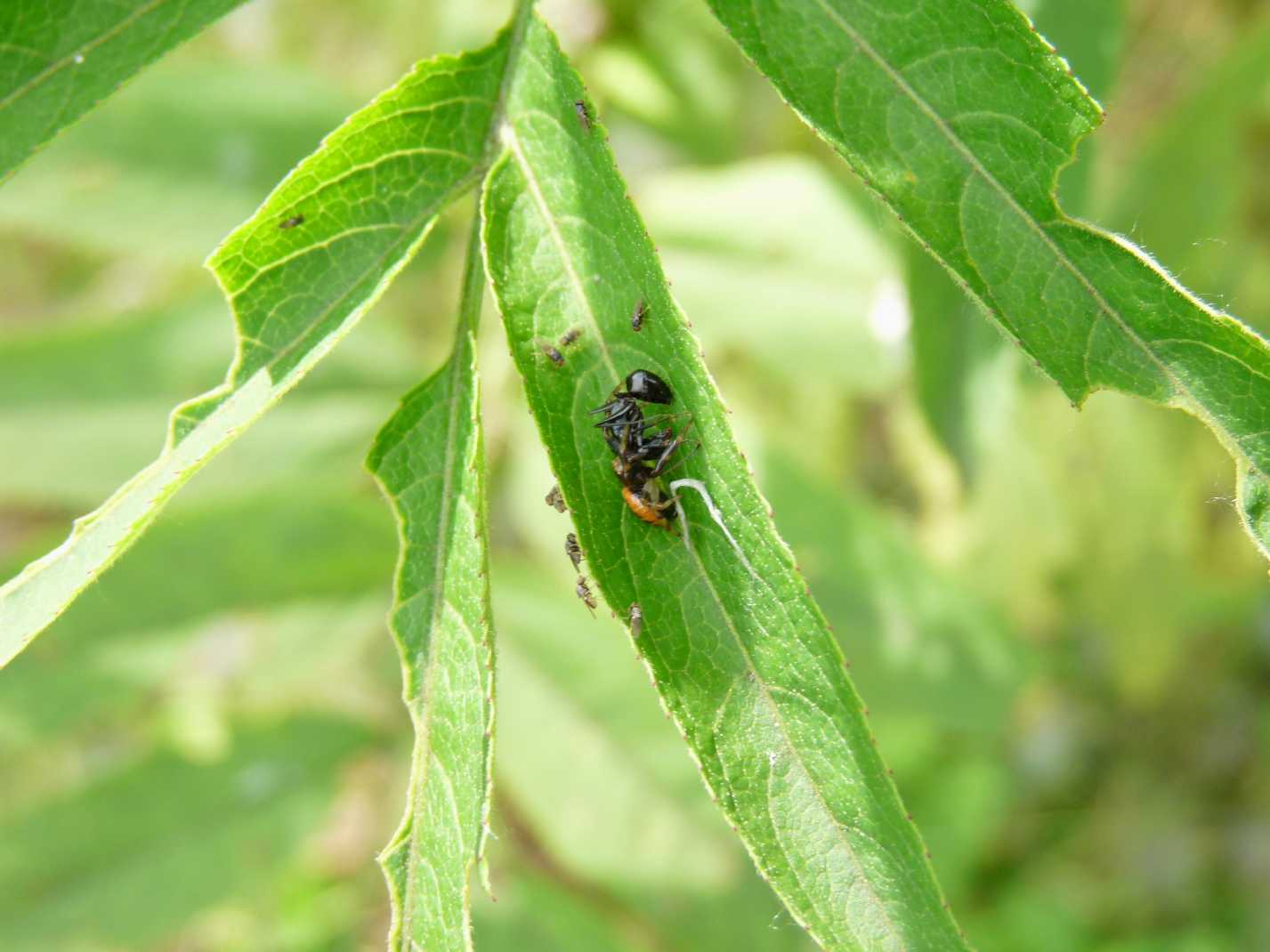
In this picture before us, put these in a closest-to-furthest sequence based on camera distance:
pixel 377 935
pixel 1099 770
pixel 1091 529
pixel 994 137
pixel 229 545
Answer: pixel 994 137
pixel 229 545
pixel 1091 529
pixel 377 935
pixel 1099 770

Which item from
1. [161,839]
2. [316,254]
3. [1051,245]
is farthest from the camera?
[161,839]

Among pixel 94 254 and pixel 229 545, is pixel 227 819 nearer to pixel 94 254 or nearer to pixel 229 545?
pixel 229 545

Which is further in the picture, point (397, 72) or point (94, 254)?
point (94, 254)

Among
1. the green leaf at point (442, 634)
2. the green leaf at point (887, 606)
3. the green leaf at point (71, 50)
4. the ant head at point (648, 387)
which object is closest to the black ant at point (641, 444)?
the ant head at point (648, 387)

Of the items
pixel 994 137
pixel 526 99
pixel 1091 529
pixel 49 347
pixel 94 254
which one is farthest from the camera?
pixel 94 254

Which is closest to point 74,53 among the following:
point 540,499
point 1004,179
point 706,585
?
point 706,585

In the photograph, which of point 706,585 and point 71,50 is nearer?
point 706,585

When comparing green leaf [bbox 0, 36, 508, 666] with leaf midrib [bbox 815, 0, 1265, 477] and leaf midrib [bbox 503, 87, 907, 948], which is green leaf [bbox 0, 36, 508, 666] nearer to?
leaf midrib [bbox 503, 87, 907, 948]

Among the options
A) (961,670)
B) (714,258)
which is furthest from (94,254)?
(961,670)

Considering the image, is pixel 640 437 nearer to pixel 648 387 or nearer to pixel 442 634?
pixel 648 387
